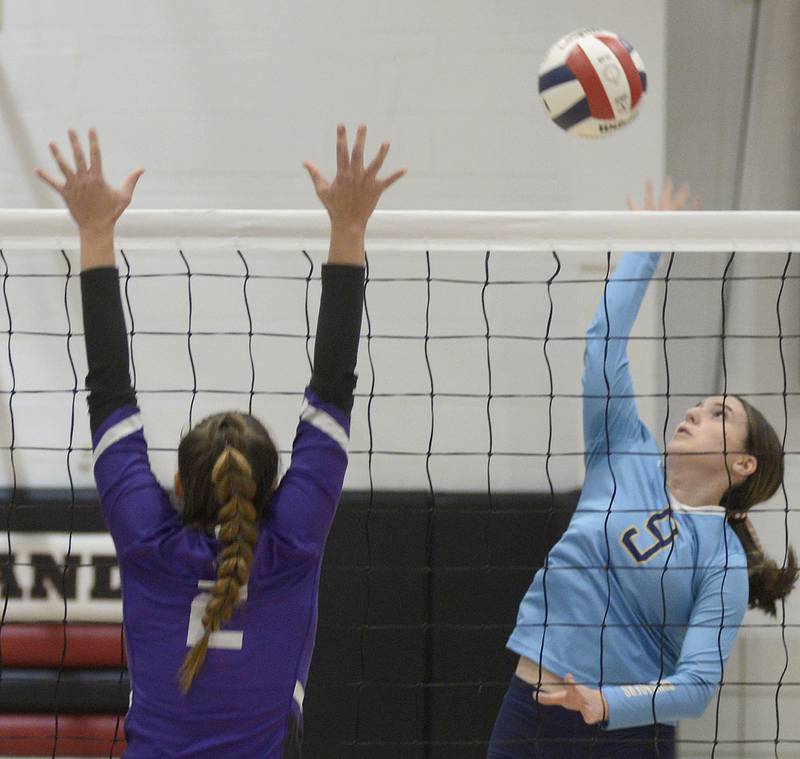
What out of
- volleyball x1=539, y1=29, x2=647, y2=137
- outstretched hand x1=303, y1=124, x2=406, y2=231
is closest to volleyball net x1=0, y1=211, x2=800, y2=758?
volleyball x1=539, y1=29, x2=647, y2=137

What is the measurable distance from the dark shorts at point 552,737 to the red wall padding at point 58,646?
5.07 ft

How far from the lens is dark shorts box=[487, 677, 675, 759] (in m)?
2.30

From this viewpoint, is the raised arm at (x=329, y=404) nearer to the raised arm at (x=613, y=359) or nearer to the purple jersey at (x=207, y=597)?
the purple jersey at (x=207, y=597)

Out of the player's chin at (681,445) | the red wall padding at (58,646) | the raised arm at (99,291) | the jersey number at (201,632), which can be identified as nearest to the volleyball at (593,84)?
the player's chin at (681,445)

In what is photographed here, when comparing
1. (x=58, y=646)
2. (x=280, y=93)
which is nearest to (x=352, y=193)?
(x=280, y=93)

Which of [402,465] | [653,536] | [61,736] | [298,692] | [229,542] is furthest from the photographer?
[402,465]

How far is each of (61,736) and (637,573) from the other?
6.59 ft

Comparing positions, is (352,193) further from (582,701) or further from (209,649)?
(582,701)

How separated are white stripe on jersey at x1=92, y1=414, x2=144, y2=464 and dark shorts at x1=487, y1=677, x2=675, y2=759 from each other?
1.21 m

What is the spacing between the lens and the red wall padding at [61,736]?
11.1 ft

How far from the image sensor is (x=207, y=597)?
151 centimetres

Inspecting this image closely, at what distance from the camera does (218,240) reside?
226 cm

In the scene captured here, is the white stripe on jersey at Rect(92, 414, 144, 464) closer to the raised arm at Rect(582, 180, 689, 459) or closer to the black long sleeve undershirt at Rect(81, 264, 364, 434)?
the black long sleeve undershirt at Rect(81, 264, 364, 434)

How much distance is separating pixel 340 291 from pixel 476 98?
7.46 ft
